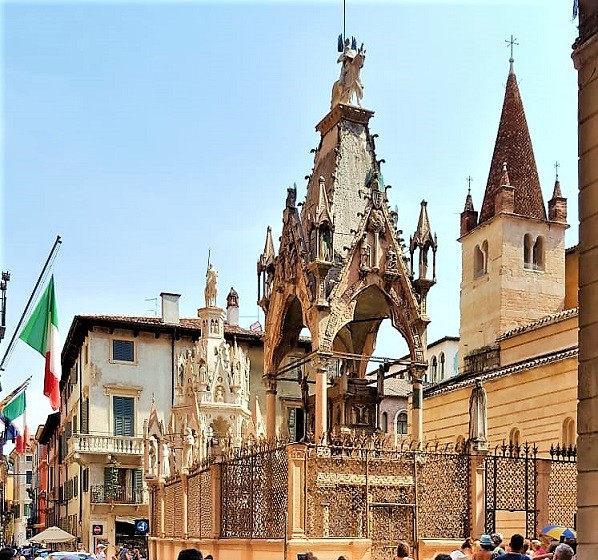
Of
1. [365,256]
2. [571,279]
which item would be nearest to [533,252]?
[571,279]

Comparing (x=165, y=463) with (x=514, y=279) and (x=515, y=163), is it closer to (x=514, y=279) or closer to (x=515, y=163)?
(x=514, y=279)

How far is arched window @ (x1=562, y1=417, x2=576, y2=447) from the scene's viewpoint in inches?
1208

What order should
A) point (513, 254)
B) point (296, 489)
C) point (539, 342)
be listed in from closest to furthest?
1. point (296, 489)
2. point (539, 342)
3. point (513, 254)

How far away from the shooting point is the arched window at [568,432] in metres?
30.7

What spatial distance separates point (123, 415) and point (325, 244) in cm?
3227

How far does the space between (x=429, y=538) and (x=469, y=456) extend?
161 centimetres

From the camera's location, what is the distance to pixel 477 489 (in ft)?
59.3

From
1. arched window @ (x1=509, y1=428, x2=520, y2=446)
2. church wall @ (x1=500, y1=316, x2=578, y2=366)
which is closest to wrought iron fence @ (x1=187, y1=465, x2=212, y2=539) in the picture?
arched window @ (x1=509, y1=428, x2=520, y2=446)

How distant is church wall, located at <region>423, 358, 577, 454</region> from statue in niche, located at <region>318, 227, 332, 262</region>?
1321 centimetres

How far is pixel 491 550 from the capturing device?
13.5m

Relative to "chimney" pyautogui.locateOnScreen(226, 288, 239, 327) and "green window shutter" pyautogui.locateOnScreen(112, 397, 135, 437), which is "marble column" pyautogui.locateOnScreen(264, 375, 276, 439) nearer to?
"green window shutter" pyautogui.locateOnScreen(112, 397, 135, 437)

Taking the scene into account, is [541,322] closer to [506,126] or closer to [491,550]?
[506,126]

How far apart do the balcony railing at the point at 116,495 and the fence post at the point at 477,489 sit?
31566 mm

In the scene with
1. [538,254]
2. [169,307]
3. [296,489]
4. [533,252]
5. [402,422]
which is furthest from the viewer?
[402,422]
